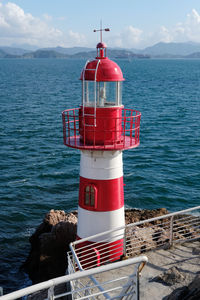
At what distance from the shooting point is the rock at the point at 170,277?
31.9ft

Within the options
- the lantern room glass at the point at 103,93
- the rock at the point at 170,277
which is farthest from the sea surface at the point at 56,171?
the lantern room glass at the point at 103,93

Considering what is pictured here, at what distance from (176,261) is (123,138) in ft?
12.9

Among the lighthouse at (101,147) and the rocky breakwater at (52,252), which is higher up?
the lighthouse at (101,147)

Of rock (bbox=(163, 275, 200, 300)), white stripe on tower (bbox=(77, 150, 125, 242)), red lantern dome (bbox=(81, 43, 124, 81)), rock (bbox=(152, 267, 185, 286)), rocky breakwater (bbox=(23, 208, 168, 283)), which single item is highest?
red lantern dome (bbox=(81, 43, 124, 81))

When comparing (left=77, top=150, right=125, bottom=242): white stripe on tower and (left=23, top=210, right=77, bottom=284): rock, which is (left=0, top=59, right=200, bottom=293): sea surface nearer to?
(left=23, top=210, right=77, bottom=284): rock

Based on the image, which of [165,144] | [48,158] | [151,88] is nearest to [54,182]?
[48,158]

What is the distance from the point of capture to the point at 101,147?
11195mm

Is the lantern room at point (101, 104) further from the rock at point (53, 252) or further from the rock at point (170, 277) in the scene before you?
the rock at point (53, 252)

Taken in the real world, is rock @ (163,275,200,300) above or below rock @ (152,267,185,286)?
above

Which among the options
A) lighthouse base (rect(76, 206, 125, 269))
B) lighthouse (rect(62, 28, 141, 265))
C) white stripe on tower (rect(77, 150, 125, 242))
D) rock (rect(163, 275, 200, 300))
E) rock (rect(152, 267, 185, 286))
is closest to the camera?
rock (rect(163, 275, 200, 300))

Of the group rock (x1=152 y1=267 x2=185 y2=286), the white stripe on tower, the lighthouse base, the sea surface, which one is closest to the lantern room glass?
the white stripe on tower

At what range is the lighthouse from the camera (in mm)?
11155

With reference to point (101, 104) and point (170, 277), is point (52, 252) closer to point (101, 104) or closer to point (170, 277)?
point (170, 277)

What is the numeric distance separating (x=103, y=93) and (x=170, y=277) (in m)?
5.40
